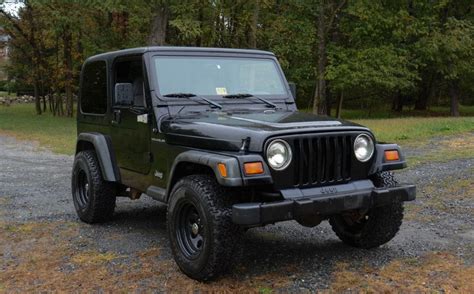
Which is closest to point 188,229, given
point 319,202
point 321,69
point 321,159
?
point 319,202

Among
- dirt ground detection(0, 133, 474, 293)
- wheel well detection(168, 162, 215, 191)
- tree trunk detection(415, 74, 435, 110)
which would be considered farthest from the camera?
tree trunk detection(415, 74, 435, 110)

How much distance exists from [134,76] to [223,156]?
76.3 inches

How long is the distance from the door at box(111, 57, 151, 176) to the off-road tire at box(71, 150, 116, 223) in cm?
44

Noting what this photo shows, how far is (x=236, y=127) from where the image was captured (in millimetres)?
4375

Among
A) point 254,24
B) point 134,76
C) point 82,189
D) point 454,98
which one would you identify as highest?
point 254,24

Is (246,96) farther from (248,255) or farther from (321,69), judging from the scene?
(321,69)

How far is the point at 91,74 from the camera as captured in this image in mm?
6621

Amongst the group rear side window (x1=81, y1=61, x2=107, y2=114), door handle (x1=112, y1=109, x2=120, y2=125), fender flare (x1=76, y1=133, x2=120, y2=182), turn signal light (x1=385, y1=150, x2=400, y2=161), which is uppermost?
rear side window (x1=81, y1=61, x2=107, y2=114)

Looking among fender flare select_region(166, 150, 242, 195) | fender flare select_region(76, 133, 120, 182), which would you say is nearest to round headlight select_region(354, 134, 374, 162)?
fender flare select_region(166, 150, 242, 195)

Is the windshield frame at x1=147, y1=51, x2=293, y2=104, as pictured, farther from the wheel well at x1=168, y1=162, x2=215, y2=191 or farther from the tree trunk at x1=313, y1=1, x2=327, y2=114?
the tree trunk at x1=313, y1=1, x2=327, y2=114

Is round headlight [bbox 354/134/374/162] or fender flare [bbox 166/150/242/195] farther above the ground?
round headlight [bbox 354/134/374/162]

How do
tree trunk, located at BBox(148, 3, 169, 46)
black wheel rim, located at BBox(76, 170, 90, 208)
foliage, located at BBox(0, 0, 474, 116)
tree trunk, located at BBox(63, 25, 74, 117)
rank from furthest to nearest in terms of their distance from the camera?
1. tree trunk, located at BBox(63, 25, 74, 117)
2. foliage, located at BBox(0, 0, 474, 116)
3. tree trunk, located at BBox(148, 3, 169, 46)
4. black wheel rim, located at BBox(76, 170, 90, 208)

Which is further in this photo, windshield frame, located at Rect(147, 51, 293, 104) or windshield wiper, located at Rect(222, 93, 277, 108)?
windshield wiper, located at Rect(222, 93, 277, 108)

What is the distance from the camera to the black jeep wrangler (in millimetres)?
4145
